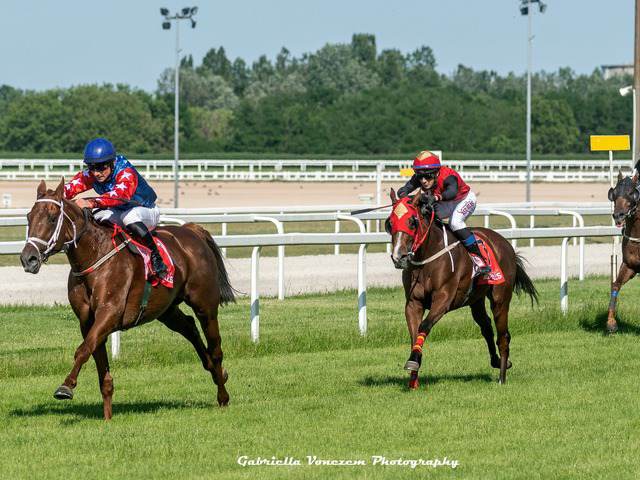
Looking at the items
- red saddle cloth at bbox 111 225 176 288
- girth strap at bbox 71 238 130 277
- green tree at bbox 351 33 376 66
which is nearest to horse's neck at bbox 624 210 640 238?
red saddle cloth at bbox 111 225 176 288

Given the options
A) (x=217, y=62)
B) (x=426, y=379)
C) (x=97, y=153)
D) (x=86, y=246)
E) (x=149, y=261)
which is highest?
(x=217, y=62)

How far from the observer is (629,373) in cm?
919

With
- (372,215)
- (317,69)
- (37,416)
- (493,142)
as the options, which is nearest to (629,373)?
(37,416)

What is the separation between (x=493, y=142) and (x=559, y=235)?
67.2 meters

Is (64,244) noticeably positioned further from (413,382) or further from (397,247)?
(413,382)

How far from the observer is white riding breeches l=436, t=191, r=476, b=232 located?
29.5ft

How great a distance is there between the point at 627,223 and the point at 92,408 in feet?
18.9

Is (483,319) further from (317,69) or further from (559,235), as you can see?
(317,69)

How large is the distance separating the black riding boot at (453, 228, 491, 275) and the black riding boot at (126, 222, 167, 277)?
2247 mm

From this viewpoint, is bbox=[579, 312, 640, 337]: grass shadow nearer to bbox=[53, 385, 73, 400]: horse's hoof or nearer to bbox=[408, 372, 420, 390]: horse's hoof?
bbox=[408, 372, 420, 390]: horse's hoof

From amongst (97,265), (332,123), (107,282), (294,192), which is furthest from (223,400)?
(332,123)

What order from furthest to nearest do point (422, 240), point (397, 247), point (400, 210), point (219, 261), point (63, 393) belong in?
point (219, 261), point (422, 240), point (400, 210), point (397, 247), point (63, 393)

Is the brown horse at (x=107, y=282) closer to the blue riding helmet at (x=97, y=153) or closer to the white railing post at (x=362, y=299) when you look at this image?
the blue riding helmet at (x=97, y=153)

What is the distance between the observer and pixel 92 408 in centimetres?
794
